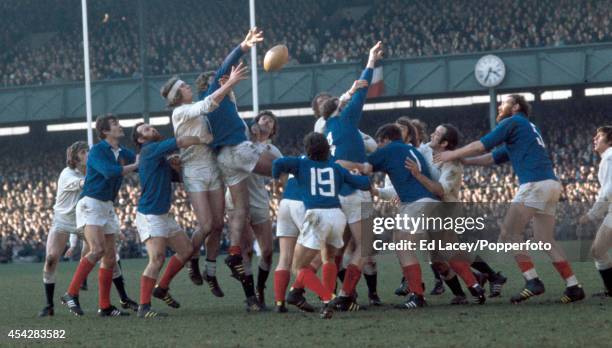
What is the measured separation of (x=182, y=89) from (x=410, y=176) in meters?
2.46

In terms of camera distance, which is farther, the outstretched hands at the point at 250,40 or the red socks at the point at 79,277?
the red socks at the point at 79,277

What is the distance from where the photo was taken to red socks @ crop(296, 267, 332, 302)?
1024 centimetres

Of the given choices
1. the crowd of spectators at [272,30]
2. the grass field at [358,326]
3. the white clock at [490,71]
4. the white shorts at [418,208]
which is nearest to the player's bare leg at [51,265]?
the grass field at [358,326]

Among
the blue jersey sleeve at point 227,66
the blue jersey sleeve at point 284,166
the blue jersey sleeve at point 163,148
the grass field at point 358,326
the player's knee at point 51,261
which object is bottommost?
the grass field at point 358,326

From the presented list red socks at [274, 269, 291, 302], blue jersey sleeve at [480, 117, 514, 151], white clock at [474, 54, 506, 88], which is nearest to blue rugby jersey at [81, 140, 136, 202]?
red socks at [274, 269, 291, 302]

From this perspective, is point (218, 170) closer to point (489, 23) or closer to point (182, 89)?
point (182, 89)

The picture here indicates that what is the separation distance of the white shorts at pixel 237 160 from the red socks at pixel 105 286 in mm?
1694

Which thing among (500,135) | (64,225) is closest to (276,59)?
(500,135)

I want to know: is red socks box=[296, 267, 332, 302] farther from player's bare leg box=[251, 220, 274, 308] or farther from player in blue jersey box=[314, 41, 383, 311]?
player's bare leg box=[251, 220, 274, 308]

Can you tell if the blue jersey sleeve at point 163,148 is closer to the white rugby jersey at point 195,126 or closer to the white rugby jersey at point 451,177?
the white rugby jersey at point 195,126

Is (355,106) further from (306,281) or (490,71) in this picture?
(490,71)

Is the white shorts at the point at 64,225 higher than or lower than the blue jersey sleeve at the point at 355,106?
lower

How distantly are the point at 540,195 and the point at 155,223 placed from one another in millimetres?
3840

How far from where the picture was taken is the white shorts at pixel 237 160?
37.3 ft
